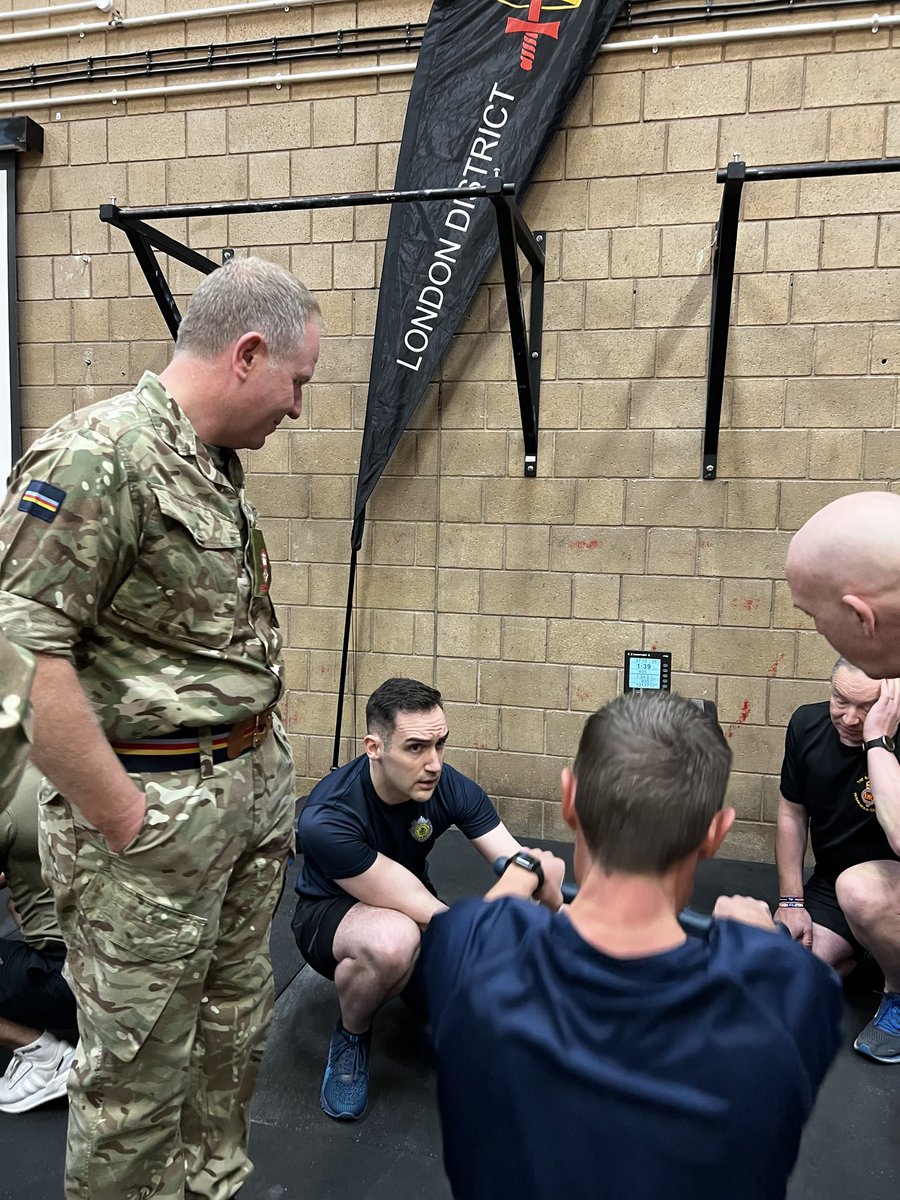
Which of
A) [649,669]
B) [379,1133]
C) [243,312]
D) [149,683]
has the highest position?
[243,312]

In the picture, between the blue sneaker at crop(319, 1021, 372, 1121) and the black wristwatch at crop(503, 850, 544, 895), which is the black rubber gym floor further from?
the black wristwatch at crop(503, 850, 544, 895)

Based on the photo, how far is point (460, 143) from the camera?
2887 mm

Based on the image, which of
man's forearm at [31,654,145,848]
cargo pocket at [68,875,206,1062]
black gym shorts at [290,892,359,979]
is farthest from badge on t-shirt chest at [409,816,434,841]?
man's forearm at [31,654,145,848]

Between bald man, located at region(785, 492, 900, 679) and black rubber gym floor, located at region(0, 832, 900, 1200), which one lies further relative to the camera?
black rubber gym floor, located at region(0, 832, 900, 1200)

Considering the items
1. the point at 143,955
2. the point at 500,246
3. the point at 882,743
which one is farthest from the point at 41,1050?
the point at 500,246

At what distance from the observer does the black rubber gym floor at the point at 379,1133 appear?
1.62 meters

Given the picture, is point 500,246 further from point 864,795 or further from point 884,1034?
point 884,1034

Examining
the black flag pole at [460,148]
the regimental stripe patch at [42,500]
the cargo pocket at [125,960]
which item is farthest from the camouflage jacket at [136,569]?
the black flag pole at [460,148]

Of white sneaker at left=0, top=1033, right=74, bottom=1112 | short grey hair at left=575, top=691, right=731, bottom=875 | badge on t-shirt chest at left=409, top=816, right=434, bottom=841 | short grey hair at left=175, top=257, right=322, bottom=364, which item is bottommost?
white sneaker at left=0, top=1033, right=74, bottom=1112

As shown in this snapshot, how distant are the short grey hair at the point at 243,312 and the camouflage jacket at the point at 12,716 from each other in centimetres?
72

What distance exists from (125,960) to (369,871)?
750mm

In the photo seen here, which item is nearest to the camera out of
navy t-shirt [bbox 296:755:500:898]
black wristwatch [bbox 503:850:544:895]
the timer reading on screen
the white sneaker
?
black wristwatch [bbox 503:850:544:895]

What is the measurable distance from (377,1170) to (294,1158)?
0.17 m

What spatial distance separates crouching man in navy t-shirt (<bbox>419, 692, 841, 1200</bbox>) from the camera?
704 mm
